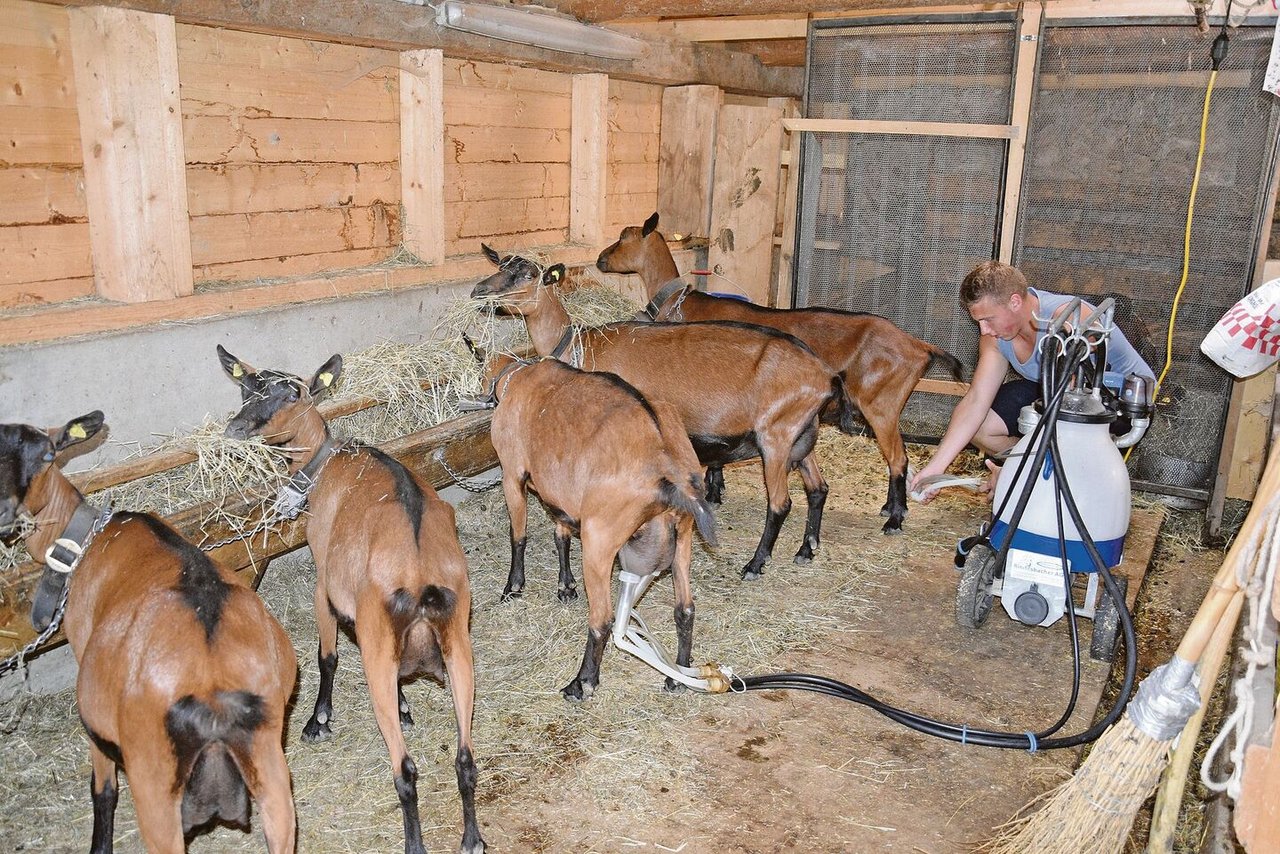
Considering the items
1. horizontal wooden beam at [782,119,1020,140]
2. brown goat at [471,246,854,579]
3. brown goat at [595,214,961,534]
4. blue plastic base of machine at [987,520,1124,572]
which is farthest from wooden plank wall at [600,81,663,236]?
blue plastic base of machine at [987,520,1124,572]

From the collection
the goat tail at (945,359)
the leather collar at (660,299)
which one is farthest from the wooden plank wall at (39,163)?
the goat tail at (945,359)

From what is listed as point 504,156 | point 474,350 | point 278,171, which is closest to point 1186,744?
point 474,350

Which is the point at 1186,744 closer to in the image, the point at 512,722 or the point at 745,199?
the point at 512,722

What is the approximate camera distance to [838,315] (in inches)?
273

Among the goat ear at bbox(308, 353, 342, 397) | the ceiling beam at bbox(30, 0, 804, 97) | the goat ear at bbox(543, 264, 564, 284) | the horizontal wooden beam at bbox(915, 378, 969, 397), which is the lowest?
the horizontal wooden beam at bbox(915, 378, 969, 397)

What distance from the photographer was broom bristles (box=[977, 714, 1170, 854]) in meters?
2.66

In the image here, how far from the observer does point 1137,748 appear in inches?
104

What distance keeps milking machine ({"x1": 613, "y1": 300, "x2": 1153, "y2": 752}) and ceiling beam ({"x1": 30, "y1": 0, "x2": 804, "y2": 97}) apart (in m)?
3.33

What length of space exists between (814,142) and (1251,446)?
397 cm

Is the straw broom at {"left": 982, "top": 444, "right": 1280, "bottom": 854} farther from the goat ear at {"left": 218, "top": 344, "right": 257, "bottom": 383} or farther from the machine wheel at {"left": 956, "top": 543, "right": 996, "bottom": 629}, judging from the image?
the goat ear at {"left": 218, "top": 344, "right": 257, "bottom": 383}

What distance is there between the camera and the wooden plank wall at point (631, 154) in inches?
343

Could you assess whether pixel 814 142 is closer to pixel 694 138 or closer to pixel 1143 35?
pixel 694 138

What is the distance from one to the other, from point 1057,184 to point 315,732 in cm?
631

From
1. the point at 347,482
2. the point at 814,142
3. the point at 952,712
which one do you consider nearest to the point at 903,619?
the point at 952,712
